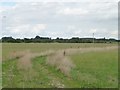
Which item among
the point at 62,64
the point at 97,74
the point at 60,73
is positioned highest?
the point at 62,64

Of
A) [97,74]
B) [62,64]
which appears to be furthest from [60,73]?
[62,64]

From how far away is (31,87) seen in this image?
1595 centimetres

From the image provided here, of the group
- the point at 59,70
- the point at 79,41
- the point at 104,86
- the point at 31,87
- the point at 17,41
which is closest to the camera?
the point at 31,87

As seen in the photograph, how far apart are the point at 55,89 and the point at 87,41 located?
391ft

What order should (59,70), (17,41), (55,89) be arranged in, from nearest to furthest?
1. (55,89)
2. (59,70)
3. (17,41)

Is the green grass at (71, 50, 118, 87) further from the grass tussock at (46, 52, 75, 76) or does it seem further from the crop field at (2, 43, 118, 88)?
the grass tussock at (46, 52, 75, 76)

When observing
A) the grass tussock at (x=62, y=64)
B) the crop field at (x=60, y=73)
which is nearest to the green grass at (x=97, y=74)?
the crop field at (x=60, y=73)

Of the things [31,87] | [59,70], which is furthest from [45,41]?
[31,87]

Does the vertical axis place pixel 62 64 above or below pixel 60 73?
above

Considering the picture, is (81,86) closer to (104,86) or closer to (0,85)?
(104,86)

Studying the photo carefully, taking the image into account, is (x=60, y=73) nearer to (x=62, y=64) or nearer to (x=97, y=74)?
(x=97, y=74)

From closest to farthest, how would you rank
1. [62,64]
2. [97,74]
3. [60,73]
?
[60,73]
[97,74]
[62,64]

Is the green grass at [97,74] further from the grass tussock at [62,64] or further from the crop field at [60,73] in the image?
the grass tussock at [62,64]

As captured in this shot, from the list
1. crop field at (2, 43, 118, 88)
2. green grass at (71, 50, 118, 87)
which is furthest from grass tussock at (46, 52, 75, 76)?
green grass at (71, 50, 118, 87)
